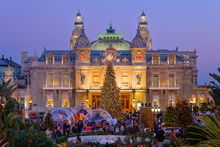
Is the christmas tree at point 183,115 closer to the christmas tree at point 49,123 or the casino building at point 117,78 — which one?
the christmas tree at point 49,123

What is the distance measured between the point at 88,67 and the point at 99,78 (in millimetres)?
2251

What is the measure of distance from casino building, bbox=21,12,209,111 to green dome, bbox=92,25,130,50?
6270 mm

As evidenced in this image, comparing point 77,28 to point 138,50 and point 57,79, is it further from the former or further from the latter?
point 138,50

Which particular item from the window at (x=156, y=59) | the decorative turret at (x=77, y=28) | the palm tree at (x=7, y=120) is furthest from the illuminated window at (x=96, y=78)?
the palm tree at (x=7, y=120)

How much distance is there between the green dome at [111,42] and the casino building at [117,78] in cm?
627

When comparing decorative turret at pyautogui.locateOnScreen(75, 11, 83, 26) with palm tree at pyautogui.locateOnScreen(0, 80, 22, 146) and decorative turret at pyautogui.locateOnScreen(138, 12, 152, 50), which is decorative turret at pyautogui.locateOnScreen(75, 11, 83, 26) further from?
palm tree at pyautogui.locateOnScreen(0, 80, 22, 146)

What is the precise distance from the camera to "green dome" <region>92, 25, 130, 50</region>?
322 ft

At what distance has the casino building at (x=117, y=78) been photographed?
3526 inches

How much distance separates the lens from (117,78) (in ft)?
295

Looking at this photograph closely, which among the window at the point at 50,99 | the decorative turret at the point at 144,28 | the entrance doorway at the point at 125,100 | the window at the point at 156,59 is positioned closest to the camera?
the entrance doorway at the point at 125,100

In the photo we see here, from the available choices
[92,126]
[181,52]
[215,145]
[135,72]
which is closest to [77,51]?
[135,72]

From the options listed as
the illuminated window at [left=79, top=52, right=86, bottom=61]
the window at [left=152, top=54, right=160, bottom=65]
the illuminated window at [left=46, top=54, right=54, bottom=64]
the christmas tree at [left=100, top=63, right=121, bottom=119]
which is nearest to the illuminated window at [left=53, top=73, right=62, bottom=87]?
the illuminated window at [left=46, top=54, right=54, bottom=64]

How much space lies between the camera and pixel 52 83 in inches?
3573

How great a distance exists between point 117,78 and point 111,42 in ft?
36.8
